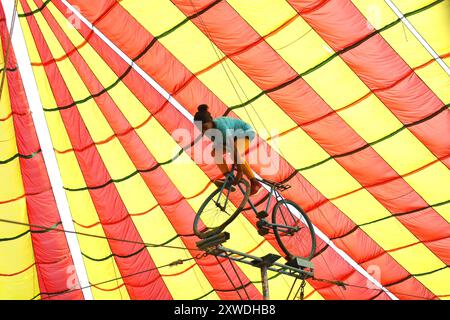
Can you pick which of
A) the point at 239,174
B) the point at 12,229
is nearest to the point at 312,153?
the point at 239,174

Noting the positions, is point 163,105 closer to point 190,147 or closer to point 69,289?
point 190,147

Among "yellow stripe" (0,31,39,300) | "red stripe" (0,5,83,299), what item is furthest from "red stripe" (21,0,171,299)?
"yellow stripe" (0,31,39,300)

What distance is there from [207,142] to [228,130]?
11.5 ft

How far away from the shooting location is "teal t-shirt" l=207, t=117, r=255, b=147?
8578mm

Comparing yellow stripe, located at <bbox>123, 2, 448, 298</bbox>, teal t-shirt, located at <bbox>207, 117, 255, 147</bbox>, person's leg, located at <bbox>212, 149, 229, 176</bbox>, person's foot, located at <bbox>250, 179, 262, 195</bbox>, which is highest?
yellow stripe, located at <bbox>123, 2, 448, 298</bbox>

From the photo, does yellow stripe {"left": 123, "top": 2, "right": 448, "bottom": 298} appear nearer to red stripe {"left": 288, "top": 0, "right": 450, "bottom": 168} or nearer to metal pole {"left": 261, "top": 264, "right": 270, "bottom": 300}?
red stripe {"left": 288, "top": 0, "right": 450, "bottom": 168}

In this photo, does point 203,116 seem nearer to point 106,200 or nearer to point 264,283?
point 264,283

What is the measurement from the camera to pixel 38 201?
1317 centimetres

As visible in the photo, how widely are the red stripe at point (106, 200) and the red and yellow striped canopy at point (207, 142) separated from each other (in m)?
0.03

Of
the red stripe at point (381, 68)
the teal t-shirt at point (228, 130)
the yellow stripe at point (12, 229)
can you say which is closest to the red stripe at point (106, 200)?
the yellow stripe at point (12, 229)

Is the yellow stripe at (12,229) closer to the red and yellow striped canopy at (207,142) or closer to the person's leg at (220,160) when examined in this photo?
the red and yellow striped canopy at (207,142)

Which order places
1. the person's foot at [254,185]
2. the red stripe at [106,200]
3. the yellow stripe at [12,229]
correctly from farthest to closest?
the yellow stripe at [12,229]
the red stripe at [106,200]
the person's foot at [254,185]

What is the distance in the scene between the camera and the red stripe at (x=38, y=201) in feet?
39.1

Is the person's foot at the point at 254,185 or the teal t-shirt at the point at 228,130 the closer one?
the teal t-shirt at the point at 228,130
